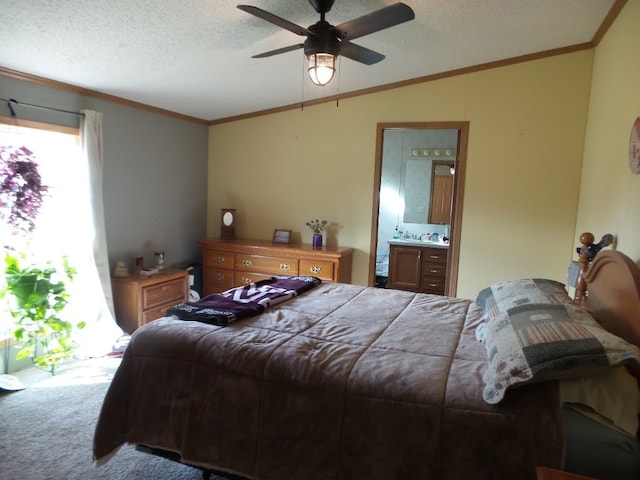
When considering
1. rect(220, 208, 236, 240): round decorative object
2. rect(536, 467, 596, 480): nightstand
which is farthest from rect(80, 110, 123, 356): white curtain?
rect(536, 467, 596, 480): nightstand

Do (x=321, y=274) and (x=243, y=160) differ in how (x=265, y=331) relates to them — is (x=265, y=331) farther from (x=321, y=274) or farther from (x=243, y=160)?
(x=243, y=160)

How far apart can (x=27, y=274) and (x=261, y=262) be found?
2.07 meters

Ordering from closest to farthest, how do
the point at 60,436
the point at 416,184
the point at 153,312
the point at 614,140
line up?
the point at 60,436 → the point at 614,140 → the point at 153,312 → the point at 416,184

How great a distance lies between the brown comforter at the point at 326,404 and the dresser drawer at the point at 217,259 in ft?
8.00

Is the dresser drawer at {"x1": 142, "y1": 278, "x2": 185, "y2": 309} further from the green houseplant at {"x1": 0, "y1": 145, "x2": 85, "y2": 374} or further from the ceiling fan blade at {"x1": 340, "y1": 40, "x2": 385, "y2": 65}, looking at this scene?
the ceiling fan blade at {"x1": 340, "y1": 40, "x2": 385, "y2": 65}

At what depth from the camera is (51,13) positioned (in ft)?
7.21

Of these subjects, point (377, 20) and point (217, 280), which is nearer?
point (377, 20)

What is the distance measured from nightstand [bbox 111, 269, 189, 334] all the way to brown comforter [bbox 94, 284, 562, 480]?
186 cm

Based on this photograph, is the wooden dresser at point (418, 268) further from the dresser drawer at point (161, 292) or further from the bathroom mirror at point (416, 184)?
the dresser drawer at point (161, 292)

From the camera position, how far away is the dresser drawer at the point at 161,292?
12.2 feet

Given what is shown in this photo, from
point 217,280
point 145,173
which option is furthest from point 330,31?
point 217,280

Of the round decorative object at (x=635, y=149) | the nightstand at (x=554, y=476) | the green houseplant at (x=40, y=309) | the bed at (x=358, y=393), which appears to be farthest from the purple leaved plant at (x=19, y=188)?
the round decorative object at (x=635, y=149)

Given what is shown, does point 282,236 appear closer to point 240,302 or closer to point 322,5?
point 240,302

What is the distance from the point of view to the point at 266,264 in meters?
4.36
